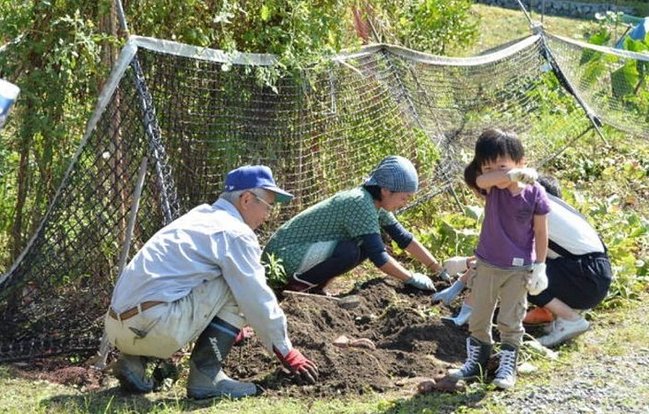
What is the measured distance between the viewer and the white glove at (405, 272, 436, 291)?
7219 mm

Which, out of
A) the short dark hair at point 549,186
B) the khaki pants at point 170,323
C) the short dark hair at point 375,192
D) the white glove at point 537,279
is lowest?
the khaki pants at point 170,323

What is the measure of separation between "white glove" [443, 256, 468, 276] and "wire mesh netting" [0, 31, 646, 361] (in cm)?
102

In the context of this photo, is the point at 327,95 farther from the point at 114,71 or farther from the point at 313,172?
the point at 114,71

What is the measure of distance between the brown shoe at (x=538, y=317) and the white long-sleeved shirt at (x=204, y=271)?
1.72 metres

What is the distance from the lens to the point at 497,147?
550 cm

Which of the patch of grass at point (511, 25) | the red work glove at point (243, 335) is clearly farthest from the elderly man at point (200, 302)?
the patch of grass at point (511, 25)

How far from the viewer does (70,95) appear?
6367 millimetres

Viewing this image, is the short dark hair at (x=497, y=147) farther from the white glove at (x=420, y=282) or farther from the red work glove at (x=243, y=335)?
the white glove at (x=420, y=282)

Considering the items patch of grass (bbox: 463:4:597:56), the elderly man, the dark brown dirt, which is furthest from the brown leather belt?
→ patch of grass (bbox: 463:4:597:56)

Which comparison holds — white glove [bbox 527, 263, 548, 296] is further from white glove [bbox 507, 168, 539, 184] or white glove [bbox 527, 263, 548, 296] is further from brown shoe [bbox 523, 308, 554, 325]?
brown shoe [bbox 523, 308, 554, 325]

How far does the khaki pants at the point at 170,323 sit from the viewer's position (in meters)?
5.46

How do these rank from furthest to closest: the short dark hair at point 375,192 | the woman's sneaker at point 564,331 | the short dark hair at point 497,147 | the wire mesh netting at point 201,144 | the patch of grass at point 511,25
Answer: the patch of grass at point 511,25 < the short dark hair at point 375,192 < the woman's sneaker at point 564,331 < the wire mesh netting at point 201,144 < the short dark hair at point 497,147

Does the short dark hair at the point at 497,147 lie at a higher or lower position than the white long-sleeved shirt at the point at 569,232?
higher

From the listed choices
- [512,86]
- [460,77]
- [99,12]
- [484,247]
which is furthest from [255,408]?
[512,86]
